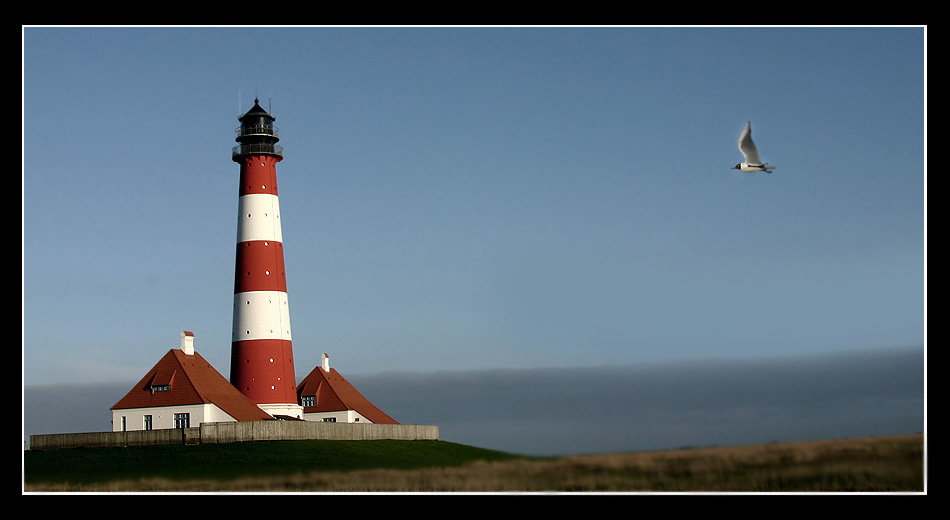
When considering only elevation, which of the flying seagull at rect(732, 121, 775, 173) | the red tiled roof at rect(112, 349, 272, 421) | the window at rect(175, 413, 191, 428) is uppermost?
the flying seagull at rect(732, 121, 775, 173)

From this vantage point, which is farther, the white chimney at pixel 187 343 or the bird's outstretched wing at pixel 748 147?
the white chimney at pixel 187 343

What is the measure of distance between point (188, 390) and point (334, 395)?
12578mm

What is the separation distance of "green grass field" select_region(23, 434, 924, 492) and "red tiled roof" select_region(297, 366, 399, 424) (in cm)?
2106

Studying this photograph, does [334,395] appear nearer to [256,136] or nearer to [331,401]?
[331,401]

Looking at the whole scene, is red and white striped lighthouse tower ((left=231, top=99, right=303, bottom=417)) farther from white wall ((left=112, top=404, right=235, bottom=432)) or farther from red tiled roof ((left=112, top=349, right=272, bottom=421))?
white wall ((left=112, top=404, right=235, bottom=432))

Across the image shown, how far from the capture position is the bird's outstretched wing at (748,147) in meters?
35.4

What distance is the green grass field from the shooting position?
28.8 metres

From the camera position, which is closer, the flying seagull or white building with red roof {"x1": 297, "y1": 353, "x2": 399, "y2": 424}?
the flying seagull

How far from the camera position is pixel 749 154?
1416 inches

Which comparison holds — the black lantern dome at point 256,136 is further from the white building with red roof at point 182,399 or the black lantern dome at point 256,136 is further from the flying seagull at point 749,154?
the flying seagull at point 749,154

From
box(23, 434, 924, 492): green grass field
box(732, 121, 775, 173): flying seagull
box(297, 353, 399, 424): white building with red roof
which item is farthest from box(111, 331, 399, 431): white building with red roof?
box(732, 121, 775, 173): flying seagull

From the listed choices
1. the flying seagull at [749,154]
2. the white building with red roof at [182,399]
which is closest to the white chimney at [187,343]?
the white building with red roof at [182,399]
